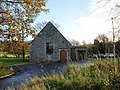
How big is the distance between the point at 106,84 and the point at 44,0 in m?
13.1

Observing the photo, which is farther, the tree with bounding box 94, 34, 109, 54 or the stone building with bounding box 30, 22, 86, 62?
the stone building with bounding box 30, 22, 86, 62

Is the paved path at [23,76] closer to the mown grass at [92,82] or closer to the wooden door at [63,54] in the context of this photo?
the mown grass at [92,82]

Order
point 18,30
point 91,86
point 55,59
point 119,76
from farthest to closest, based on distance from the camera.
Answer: point 55,59 < point 18,30 < point 91,86 < point 119,76

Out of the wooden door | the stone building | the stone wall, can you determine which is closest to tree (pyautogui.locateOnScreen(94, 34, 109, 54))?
the wooden door

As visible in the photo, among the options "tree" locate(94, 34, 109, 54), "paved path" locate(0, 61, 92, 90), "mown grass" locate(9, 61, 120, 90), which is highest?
"tree" locate(94, 34, 109, 54)

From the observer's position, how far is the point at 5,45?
65.5 ft

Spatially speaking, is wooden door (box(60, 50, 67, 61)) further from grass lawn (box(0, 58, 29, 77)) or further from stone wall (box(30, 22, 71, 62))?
grass lawn (box(0, 58, 29, 77))

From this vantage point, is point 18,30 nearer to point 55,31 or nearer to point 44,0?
point 44,0

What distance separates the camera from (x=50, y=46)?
5147 centimetres

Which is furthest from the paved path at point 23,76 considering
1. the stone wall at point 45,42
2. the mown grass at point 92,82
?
the stone wall at point 45,42

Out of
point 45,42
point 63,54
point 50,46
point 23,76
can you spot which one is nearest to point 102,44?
point 23,76

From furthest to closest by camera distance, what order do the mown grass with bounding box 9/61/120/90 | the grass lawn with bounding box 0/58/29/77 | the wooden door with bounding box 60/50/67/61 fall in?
1. the wooden door with bounding box 60/50/67/61
2. the grass lawn with bounding box 0/58/29/77
3. the mown grass with bounding box 9/61/120/90

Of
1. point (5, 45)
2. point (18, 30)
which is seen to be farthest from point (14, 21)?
point (5, 45)

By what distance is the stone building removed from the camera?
5075 cm
